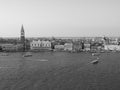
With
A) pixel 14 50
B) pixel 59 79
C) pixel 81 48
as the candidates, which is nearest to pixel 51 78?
pixel 59 79

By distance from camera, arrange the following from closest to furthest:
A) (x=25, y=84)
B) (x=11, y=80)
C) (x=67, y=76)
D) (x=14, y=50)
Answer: (x=25, y=84), (x=11, y=80), (x=67, y=76), (x=14, y=50)

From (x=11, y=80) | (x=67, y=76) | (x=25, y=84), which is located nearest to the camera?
(x=25, y=84)

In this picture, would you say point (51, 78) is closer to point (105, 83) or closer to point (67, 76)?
point (67, 76)

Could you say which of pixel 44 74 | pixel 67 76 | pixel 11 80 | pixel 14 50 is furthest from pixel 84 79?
pixel 14 50

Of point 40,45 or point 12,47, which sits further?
point 40,45

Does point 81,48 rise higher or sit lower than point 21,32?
lower

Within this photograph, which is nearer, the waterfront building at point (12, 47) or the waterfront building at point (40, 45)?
the waterfront building at point (12, 47)

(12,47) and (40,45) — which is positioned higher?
(40,45)

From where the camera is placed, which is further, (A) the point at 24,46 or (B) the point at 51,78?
(A) the point at 24,46

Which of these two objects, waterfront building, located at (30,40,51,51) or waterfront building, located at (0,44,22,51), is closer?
waterfront building, located at (0,44,22,51)
